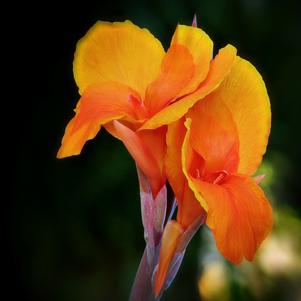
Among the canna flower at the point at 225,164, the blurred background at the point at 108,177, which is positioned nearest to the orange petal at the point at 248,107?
the canna flower at the point at 225,164

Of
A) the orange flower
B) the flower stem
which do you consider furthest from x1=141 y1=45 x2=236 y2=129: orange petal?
the flower stem

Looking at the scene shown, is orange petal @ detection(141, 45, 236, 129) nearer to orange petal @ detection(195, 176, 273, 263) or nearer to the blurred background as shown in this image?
orange petal @ detection(195, 176, 273, 263)

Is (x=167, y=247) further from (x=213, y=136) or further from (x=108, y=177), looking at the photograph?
(x=108, y=177)

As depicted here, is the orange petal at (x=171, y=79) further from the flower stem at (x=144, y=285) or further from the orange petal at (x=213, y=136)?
the flower stem at (x=144, y=285)

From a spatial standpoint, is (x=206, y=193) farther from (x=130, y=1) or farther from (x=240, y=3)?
(x=240, y=3)

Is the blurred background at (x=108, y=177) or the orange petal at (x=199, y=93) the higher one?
the orange petal at (x=199, y=93)

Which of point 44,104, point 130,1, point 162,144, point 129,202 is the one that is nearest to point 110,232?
point 129,202
